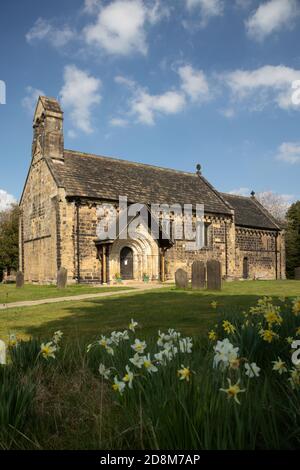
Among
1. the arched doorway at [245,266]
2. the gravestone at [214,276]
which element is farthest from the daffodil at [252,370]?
the arched doorway at [245,266]

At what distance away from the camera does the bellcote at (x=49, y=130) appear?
27375 millimetres

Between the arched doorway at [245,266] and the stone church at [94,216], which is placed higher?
the stone church at [94,216]

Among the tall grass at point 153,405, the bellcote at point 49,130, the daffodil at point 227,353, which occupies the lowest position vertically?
the tall grass at point 153,405

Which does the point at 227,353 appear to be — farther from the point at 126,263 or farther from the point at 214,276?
the point at 126,263

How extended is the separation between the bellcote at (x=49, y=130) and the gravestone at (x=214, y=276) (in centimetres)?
1537

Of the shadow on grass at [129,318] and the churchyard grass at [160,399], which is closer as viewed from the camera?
the churchyard grass at [160,399]

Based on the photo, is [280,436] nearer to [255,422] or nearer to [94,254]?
[255,422]

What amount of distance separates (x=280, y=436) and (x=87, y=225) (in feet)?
78.7

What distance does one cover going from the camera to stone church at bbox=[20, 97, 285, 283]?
25.5 metres

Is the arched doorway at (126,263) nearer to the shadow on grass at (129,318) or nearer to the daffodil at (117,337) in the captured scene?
the shadow on grass at (129,318)

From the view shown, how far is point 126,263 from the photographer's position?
90.8ft

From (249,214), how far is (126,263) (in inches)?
658

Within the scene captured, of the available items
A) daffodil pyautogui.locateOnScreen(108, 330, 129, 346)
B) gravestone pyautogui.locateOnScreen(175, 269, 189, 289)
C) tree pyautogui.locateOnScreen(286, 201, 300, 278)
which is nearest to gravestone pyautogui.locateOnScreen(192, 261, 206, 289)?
gravestone pyautogui.locateOnScreen(175, 269, 189, 289)

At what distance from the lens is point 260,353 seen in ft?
13.1
